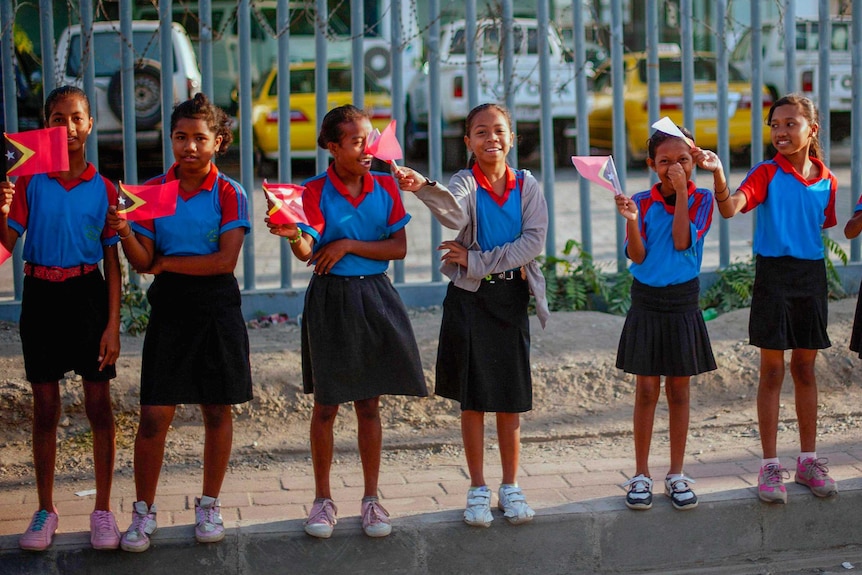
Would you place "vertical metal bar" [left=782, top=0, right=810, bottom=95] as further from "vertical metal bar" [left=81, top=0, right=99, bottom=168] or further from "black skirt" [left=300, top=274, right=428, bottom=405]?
"vertical metal bar" [left=81, top=0, right=99, bottom=168]

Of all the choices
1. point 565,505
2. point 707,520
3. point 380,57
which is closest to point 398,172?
point 565,505

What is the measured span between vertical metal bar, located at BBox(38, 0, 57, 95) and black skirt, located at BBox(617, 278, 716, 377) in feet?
12.8

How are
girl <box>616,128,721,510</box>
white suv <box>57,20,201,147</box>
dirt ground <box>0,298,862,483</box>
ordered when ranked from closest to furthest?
girl <box>616,128,721,510</box> < dirt ground <box>0,298,862,483</box> < white suv <box>57,20,201,147</box>

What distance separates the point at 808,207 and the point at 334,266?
188 cm

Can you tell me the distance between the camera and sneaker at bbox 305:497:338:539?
3.98 metres

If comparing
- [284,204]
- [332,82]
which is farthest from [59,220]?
[332,82]

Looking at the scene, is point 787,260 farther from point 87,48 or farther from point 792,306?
point 87,48

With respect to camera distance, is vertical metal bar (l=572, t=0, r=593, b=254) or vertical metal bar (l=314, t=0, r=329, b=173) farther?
vertical metal bar (l=572, t=0, r=593, b=254)

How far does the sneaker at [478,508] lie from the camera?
4066mm

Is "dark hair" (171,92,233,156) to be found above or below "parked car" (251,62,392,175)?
below

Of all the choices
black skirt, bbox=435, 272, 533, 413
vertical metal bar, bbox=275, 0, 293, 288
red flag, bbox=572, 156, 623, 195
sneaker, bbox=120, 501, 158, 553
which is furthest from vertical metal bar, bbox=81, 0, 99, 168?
red flag, bbox=572, 156, 623, 195

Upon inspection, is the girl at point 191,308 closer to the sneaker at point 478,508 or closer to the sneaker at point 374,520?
the sneaker at point 374,520

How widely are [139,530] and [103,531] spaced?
123 mm

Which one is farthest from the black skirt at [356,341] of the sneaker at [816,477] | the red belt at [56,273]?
the sneaker at [816,477]
